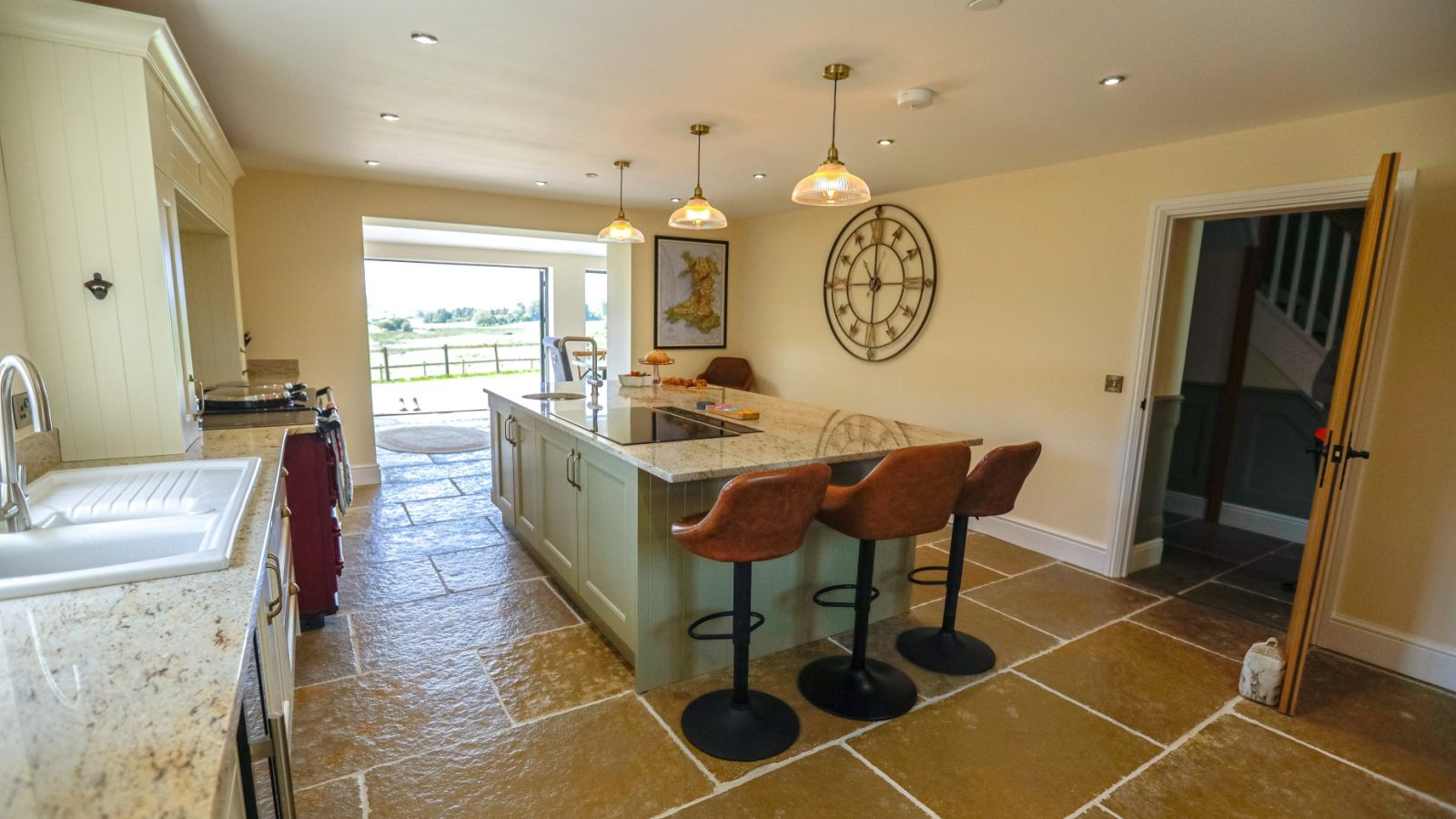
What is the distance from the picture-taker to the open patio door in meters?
2.13

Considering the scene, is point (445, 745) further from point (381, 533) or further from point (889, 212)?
point (889, 212)

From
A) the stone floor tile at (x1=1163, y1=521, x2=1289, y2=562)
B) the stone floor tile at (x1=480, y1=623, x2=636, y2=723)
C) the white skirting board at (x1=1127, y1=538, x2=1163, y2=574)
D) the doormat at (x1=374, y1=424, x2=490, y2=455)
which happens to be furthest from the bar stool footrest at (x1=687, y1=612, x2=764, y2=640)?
the doormat at (x1=374, y1=424, x2=490, y2=455)

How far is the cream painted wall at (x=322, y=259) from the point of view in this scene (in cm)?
440

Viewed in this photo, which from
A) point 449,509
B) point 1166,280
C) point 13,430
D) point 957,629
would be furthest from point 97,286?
point 1166,280

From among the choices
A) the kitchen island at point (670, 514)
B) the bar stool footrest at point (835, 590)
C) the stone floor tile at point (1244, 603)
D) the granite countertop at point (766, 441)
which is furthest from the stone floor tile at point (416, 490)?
the stone floor tile at point (1244, 603)

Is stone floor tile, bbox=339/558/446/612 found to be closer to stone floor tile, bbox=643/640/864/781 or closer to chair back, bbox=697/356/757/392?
stone floor tile, bbox=643/640/864/781

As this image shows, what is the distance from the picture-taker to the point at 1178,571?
3.70m

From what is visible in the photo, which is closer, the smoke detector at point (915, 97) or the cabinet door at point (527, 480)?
the smoke detector at point (915, 97)

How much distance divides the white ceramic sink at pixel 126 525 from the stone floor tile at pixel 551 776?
0.90 metres

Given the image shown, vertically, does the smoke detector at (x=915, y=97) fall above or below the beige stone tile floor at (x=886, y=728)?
above

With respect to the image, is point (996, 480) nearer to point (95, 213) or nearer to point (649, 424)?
point (649, 424)

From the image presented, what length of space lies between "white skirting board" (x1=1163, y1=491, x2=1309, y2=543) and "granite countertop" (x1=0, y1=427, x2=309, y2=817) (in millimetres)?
4726

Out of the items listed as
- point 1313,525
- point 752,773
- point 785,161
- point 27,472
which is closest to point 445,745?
point 752,773

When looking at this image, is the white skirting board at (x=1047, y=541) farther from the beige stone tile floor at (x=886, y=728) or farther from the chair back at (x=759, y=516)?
the chair back at (x=759, y=516)
